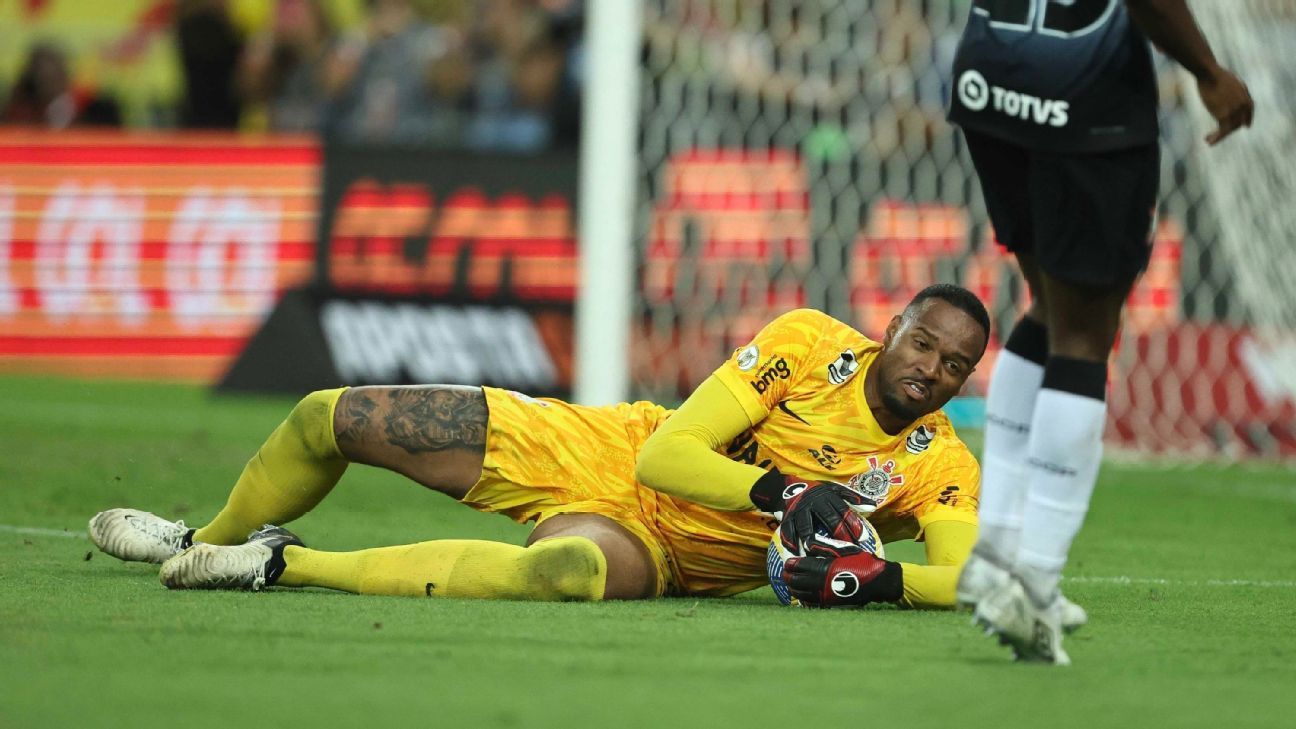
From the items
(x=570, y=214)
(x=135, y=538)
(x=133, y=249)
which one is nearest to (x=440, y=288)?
A: (x=570, y=214)

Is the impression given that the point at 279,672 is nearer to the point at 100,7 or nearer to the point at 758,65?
the point at 758,65

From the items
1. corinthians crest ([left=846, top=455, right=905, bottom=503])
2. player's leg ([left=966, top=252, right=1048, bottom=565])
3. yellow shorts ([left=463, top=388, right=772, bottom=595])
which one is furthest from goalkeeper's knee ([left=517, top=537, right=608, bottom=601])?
player's leg ([left=966, top=252, right=1048, bottom=565])

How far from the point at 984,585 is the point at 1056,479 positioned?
24cm

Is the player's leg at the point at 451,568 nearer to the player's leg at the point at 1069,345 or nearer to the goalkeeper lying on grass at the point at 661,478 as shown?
the goalkeeper lying on grass at the point at 661,478

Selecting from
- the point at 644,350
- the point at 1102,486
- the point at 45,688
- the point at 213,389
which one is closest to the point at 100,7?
the point at 213,389

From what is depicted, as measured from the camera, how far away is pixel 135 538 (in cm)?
480

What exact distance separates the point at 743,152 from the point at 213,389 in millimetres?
3754

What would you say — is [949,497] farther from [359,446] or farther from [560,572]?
[359,446]

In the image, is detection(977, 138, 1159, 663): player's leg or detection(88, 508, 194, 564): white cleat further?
detection(88, 508, 194, 564): white cleat

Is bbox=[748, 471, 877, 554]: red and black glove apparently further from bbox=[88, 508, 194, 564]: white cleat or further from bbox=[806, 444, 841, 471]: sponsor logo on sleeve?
bbox=[88, 508, 194, 564]: white cleat

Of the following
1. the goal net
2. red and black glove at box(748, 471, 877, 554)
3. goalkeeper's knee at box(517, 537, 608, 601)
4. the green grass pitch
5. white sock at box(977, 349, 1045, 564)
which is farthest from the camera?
the goal net

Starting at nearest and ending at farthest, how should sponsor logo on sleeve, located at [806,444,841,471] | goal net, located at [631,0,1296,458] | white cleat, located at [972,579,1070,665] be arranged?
white cleat, located at [972,579,1070,665], sponsor logo on sleeve, located at [806,444,841,471], goal net, located at [631,0,1296,458]

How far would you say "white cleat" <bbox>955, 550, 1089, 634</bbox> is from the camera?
11.7ft

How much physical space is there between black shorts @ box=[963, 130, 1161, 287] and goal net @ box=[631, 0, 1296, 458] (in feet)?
20.5
